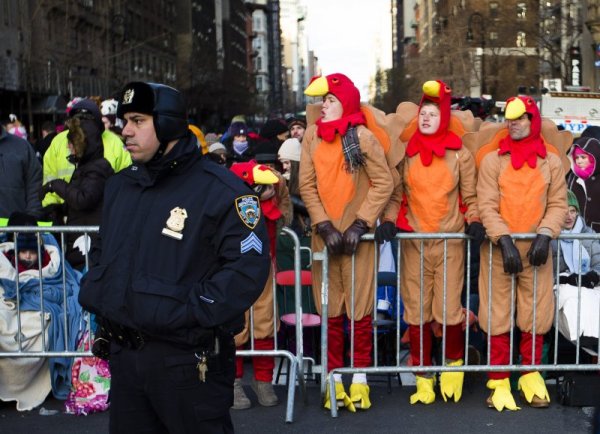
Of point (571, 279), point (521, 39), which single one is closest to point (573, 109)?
point (571, 279)

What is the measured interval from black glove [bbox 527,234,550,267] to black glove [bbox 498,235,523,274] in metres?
0.09

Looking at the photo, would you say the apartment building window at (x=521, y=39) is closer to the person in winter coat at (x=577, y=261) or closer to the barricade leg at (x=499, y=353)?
the person in winter coat at (x=577, y=261)

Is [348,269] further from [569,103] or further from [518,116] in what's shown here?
[569,103]

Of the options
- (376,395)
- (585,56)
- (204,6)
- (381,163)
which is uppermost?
(204,6)

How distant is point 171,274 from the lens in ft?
12.5

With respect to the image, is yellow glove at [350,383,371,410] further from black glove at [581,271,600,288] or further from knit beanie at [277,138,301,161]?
knit beanie at [277,138,301,161]

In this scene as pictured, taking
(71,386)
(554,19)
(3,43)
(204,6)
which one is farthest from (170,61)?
(71,386)

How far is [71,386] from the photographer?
6.73 metres

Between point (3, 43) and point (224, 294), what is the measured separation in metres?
42.8

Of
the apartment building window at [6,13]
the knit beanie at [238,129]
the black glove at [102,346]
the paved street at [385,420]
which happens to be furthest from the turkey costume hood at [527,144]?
the apartment building window at [6,13]

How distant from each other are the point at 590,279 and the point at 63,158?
4.39 m

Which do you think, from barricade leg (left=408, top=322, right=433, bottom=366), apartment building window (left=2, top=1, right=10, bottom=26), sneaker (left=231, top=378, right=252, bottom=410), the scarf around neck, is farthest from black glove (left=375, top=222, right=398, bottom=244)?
apartment building window (left=2, top=1, right=10, bottom=26)

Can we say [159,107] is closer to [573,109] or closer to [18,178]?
[18,178]

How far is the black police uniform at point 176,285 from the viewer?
378 cm
